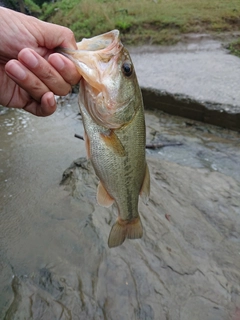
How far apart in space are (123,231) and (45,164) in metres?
2.94

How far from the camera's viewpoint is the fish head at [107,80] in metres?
1.61

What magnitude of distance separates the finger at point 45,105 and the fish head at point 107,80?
26 cm

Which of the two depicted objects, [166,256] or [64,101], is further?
[64,101]

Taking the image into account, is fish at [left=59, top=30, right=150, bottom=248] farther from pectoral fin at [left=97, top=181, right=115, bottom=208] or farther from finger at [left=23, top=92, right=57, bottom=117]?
finger at [left=23, top=92, right=57, bottom=117]

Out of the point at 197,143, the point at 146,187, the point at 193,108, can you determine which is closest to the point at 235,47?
the point at 193,108

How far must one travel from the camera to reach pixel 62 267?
2842 millimetres

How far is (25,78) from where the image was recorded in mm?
1700

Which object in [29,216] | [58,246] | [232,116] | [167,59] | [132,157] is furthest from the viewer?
[167,59]

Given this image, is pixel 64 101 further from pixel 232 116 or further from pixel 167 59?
pixel 232 116

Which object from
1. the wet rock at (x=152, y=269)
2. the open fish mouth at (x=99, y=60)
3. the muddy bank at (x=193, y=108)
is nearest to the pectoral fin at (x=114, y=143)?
the open fish mouth at (x=99, y=60)

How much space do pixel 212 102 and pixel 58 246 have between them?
3664 mm

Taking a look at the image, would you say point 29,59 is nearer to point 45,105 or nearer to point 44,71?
point 44,71

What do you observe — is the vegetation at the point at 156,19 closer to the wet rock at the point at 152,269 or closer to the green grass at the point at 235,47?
the green grass at the point at 235,47

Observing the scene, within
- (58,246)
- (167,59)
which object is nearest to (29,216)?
(58,246)
